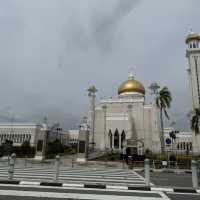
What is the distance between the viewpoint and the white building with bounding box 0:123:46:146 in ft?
270

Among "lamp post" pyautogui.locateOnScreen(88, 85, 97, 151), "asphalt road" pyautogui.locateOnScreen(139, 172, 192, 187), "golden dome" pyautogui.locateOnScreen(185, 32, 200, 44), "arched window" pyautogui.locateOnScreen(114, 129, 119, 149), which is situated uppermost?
"golden dome" pyautogui.locateOnScreen(185, 32, 200, 44)

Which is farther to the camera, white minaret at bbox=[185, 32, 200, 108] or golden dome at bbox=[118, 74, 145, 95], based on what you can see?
golden dome at bbox=[118, 74, 145, 95]

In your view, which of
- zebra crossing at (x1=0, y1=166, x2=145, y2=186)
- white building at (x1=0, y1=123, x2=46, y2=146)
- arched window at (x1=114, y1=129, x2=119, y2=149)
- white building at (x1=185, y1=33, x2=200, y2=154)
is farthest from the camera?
white building at (x1=0, y1=123, x2=46, y2=146)

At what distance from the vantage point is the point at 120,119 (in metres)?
62.7

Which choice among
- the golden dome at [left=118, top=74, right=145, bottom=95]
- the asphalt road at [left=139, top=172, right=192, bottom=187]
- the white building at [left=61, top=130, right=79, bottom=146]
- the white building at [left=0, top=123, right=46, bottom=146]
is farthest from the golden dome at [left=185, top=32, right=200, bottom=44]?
the asphalt road at [left=139, top=172, right=192, bottom=187]

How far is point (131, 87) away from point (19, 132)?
4528 centimetres

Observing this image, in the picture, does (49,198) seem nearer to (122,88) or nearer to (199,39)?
(122,88)

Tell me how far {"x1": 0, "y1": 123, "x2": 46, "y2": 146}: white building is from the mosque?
1111 inches

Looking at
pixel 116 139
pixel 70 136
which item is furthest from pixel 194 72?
pixel 70 136

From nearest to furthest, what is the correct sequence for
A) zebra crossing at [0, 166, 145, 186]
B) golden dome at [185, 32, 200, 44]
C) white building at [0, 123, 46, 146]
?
zebra crossing at [0, 166, 145, 186] → golden dome at [185, 32, 200, 44] → white building at [0, 123, 46, 146]

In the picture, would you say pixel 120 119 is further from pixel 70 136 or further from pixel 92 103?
pixel 70 136

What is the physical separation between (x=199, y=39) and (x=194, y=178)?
214ft

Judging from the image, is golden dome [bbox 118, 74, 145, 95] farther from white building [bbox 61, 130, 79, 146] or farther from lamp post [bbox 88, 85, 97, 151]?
white building [bbox 61, 130, 79, 146]

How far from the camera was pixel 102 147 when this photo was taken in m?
59.7
